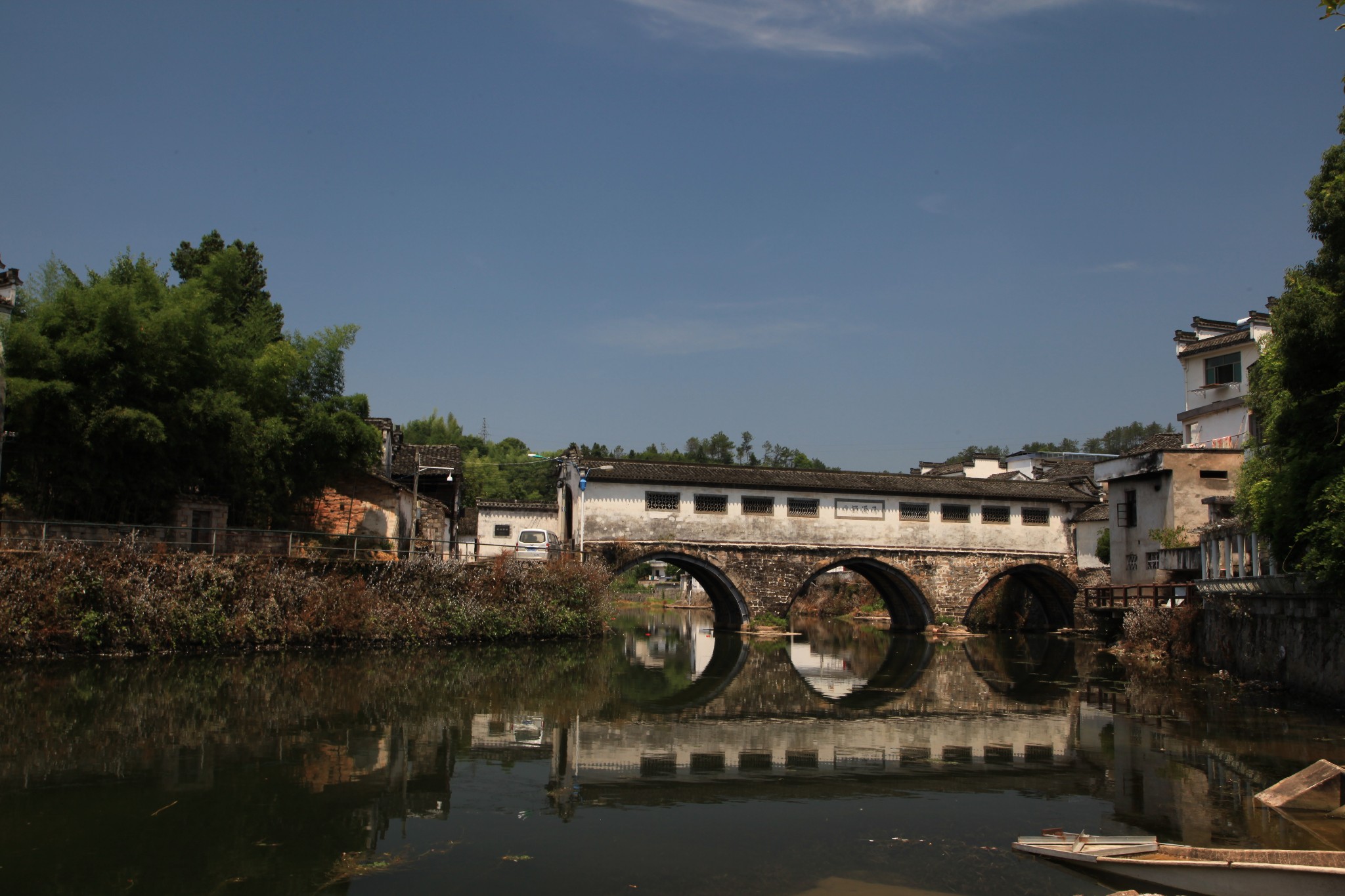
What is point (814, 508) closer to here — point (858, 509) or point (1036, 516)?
point (858, 509)

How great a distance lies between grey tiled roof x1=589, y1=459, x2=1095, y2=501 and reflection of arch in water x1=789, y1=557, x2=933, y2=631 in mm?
2361

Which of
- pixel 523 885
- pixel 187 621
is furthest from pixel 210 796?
pixel 187 621

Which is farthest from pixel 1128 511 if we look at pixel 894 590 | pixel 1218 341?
pixel 1218 341

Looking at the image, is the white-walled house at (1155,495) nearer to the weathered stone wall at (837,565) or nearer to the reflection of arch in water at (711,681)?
the weathered stone wall at (837,565)

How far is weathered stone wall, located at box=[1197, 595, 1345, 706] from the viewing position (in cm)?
1470

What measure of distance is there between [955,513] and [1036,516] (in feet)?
9.88

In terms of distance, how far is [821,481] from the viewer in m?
31.2

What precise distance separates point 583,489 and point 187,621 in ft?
41.3

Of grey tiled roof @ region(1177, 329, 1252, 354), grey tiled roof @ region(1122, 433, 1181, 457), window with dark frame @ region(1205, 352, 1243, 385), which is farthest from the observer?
window with dark frame @ region(1205, 352, 1243, 385)

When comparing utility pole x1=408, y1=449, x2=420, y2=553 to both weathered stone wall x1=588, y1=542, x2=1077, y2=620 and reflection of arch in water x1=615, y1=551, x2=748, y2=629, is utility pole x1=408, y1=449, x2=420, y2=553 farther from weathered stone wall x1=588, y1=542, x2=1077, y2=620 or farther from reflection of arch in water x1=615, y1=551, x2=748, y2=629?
reflection of arch in water x1=615, y1=551, x2=748, y2=629

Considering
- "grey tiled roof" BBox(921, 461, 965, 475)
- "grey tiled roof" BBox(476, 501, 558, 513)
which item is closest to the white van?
"grey tiled roof" BBox(476, 501, 558, 513)

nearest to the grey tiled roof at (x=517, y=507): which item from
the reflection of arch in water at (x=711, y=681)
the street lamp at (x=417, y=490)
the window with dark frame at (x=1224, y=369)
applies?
the street lamp at (x=417, y=490)

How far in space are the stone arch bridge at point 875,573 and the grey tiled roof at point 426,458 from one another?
23.0 feet

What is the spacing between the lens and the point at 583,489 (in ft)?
94.9
